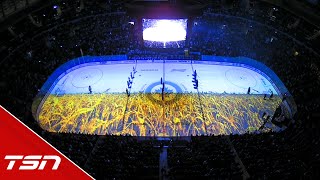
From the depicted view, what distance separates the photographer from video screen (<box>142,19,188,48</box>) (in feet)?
73.0

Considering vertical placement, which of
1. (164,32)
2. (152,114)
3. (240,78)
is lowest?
(152,114)

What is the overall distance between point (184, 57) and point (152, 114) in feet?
25.7

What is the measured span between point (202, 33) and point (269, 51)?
6269 millimetres

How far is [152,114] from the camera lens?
70.2 feet

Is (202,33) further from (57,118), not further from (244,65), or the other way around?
(57,118)

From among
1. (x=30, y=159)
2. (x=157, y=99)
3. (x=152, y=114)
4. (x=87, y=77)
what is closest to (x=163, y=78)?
(x=157, y=99)

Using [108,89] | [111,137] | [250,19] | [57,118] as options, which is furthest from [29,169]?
[250,19]

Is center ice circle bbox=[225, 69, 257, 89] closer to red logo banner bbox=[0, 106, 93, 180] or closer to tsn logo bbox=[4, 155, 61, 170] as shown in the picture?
red logo banner bbox=[0, 106, 93, 180]

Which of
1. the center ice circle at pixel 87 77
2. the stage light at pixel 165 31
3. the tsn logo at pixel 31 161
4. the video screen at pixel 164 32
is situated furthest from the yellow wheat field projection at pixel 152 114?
the tsn logo at pixel 31 161

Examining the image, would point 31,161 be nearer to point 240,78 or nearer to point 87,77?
point 87,77

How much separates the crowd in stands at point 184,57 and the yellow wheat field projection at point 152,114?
2.02m

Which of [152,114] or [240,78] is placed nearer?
[152,114]

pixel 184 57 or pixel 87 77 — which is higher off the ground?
pixel 184 57

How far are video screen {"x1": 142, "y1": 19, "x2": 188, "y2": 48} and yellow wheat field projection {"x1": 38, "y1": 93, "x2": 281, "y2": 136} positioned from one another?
4102 mm
